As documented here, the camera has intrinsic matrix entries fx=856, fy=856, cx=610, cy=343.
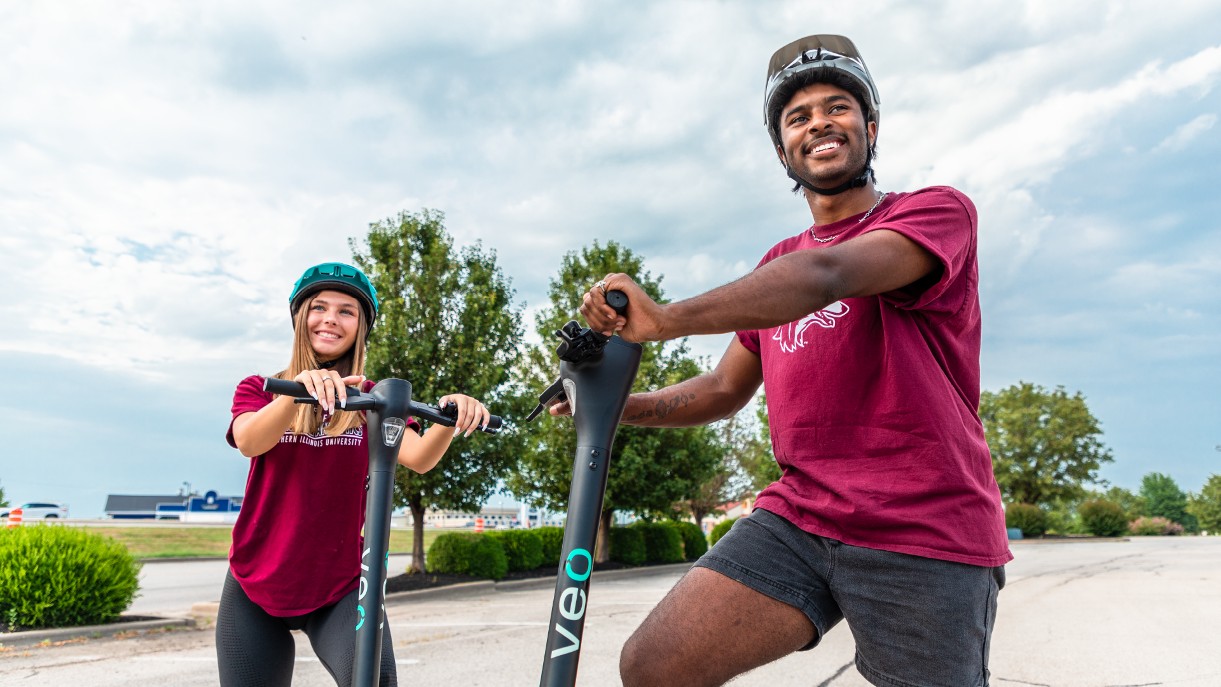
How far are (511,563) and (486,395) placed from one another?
4.53 meters

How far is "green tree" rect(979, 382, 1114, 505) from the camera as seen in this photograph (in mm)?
47688

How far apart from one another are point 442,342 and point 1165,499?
367ft

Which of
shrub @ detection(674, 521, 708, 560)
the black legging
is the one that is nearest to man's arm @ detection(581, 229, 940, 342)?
the black legging

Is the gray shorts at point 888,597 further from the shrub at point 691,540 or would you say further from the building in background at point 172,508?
the building in background at point 172,508

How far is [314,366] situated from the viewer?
3.00 meters

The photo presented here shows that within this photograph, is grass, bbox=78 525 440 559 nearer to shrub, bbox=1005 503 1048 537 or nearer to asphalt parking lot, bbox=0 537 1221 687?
asphalt parking lot, bbox=0 537 1221 687

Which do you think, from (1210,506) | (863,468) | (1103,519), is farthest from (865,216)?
(1210,506)

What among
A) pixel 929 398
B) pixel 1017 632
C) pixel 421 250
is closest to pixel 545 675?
pixel 929 398

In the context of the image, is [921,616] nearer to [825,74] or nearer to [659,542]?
[825,74]

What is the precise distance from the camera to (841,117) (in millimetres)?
2346

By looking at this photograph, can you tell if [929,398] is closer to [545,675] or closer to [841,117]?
[841,117]

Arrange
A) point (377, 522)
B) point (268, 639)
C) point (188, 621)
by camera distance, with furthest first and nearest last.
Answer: point (188, 621) < point (268, 639) < point (377, 522)

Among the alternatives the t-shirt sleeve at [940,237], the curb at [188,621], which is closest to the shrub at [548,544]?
the curb at [188,621]

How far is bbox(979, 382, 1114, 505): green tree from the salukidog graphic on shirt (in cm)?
4992
